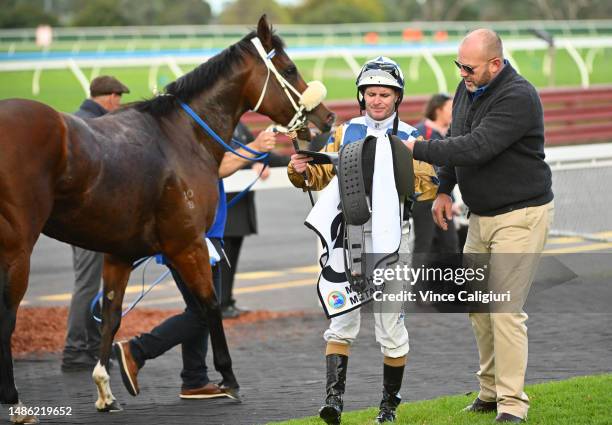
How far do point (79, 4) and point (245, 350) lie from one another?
80.7 m

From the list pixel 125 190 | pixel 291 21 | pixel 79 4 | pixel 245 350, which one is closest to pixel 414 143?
pixel 125 190

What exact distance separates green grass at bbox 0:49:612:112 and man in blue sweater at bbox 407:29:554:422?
654 inches

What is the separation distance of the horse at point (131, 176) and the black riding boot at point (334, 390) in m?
1.23

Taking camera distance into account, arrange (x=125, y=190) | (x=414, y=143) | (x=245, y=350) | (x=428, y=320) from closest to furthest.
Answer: (x=414, y=143) < (x=125, y=190) < (x=245, y=350) < (x=428, y=320)

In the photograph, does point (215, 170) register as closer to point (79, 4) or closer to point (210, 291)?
point (210, 291)

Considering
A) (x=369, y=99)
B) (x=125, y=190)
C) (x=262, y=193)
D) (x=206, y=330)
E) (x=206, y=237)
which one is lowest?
(x=262, y=193)

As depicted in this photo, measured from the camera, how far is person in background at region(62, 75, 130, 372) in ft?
25.7

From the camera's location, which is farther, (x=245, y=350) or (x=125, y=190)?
(x=245, y=350)

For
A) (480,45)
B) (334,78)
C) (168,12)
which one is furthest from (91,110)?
(168,12)

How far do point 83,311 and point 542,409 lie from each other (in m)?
3.61

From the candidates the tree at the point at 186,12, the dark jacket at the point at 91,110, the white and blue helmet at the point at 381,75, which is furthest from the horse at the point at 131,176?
the tree at the point at 186,12

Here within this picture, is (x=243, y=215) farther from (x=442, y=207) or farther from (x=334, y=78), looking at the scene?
(x=334, y=78)

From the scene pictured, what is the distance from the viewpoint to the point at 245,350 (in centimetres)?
841

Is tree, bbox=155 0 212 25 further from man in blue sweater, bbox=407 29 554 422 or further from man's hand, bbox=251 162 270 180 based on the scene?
man in blue sweater, bbox=407 29 554 422
